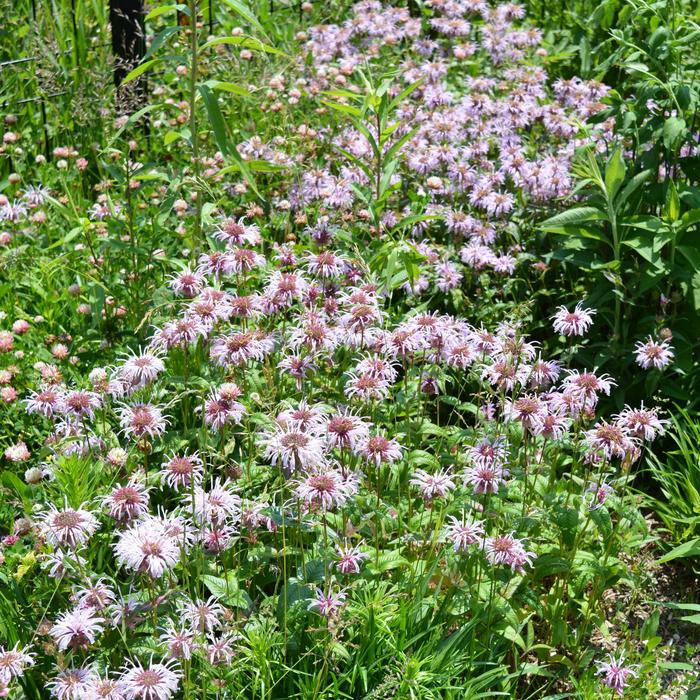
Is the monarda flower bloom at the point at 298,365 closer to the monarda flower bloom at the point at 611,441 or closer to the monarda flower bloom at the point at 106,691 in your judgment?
the monarda flower bloom at the point at 611,441

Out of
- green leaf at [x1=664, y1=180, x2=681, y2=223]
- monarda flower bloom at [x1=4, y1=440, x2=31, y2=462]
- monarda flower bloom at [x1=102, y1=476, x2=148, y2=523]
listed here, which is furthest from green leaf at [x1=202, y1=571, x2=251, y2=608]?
green leaf at [x1=664, y1=180, x2=681, y2=223]

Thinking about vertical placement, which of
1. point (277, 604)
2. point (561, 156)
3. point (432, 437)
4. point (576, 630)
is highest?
point (561, 156)

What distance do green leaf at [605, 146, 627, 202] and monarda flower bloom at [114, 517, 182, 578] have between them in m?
2.38

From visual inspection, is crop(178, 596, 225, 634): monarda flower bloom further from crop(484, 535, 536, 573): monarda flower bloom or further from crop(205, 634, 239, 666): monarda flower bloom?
crop(484, 535, 536, 573): monarda flower bloom

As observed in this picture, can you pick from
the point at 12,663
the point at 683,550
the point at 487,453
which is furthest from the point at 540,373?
the point at 12,663

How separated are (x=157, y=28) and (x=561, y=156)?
11.4ft

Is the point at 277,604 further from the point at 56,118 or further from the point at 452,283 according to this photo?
the point at 56,118

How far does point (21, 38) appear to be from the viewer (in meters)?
6.28

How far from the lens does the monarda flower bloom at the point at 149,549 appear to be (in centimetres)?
249

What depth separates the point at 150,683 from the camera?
2373 mm

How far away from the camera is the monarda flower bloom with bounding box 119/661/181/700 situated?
7.74ft

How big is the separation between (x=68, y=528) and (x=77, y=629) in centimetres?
24

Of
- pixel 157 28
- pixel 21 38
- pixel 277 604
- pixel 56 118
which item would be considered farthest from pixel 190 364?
pixel 157 28

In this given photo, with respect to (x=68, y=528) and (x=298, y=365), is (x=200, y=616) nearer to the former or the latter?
(x=68, y=528)
